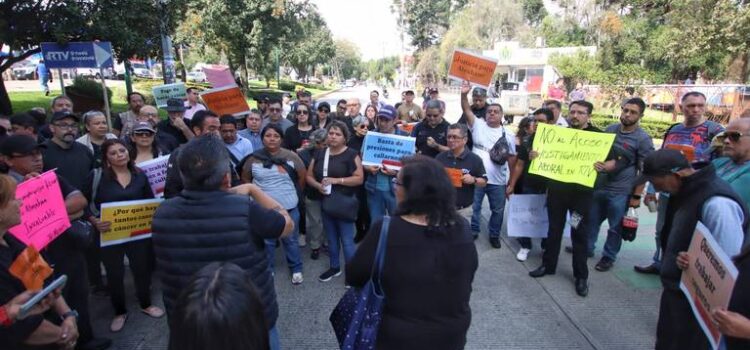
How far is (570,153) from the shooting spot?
425 cm

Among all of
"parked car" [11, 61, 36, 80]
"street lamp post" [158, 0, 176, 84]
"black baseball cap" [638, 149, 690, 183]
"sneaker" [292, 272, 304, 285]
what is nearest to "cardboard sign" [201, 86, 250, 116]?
"sneaker" [292, 272, 304, 285]

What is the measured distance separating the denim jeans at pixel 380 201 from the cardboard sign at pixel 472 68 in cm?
226

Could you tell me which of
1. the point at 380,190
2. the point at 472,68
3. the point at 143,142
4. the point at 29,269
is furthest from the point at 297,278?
the point at 472,68

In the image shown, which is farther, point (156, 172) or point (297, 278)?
point (297, 278)

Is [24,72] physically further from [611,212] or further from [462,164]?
[611,212]

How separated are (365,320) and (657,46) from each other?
3523 centimetres

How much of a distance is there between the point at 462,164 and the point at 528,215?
1.14 meters

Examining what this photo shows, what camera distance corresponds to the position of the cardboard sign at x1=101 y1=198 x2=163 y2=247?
3.38 metres

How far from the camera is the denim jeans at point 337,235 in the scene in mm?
4516

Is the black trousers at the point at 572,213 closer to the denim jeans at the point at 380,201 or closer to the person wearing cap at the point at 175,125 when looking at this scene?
the denim jeans at the point at 380,201

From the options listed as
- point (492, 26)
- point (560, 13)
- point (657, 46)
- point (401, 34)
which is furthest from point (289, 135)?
point (401, 34)

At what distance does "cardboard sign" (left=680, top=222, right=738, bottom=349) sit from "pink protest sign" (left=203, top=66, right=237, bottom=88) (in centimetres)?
632

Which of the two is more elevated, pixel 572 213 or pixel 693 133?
pixel 693 133

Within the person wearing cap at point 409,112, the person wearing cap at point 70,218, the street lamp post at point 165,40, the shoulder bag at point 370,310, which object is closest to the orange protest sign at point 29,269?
the person wearing cap at point 70,218
